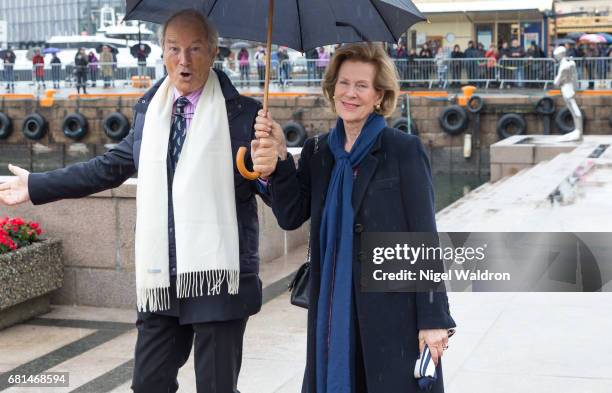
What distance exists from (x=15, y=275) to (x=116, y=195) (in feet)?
2.81

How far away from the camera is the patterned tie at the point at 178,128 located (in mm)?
3906

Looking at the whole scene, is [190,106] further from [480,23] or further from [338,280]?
[480,23]

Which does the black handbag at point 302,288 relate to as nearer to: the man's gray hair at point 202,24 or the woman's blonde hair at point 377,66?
the woman's blonde hair at point 377,66

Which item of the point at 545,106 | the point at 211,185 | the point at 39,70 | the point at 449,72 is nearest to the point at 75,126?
the point at 39,70

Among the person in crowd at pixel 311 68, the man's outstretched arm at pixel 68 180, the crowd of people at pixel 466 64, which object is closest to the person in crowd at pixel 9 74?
the crowd of people at pixel 466 64

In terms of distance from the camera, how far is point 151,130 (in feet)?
12.7

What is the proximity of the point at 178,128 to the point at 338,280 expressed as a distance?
892 mm

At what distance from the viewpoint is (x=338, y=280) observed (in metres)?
3.52

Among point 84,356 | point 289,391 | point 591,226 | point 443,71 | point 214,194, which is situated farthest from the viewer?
point 443,71

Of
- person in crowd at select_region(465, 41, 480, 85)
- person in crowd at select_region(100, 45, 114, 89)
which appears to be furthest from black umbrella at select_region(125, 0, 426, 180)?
person in crowd at select_region(100, 45, 114, 89)

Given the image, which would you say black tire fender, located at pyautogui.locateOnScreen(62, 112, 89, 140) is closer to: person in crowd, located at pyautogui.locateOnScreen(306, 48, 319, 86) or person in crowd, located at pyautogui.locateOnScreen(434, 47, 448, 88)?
person in crowd, located at pyautogui.locateOnScreen(306, 48, 319, 86)

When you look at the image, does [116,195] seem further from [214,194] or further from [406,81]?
[406,81]

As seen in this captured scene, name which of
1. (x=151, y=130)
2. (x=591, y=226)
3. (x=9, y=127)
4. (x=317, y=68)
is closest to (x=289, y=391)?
(x=151, y=130)

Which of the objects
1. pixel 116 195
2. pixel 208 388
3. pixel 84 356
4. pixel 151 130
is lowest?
pixel 84 356
